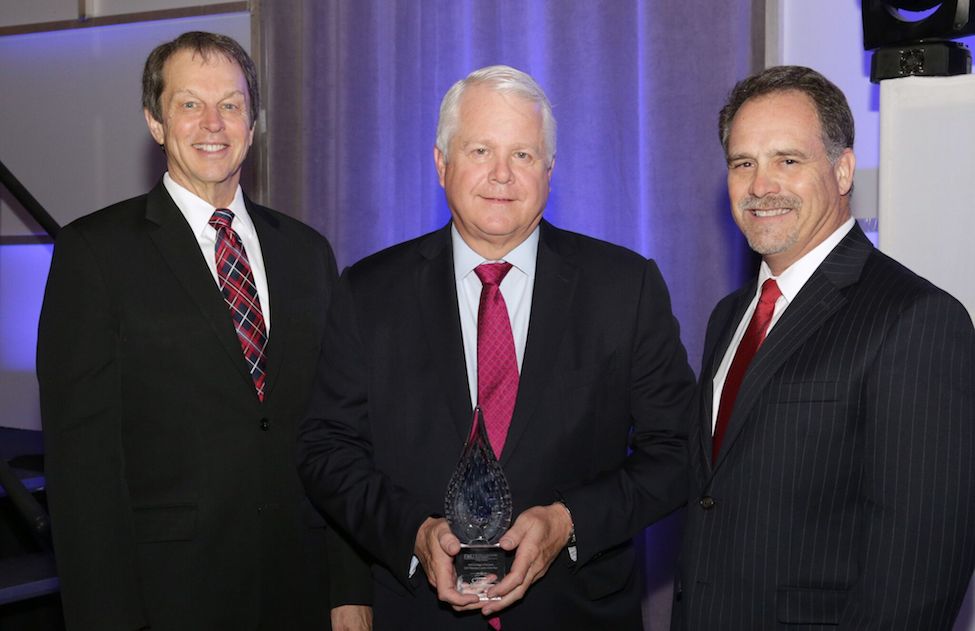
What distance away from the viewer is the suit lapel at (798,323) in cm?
183

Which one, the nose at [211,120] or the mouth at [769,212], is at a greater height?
the nose at [211,120]

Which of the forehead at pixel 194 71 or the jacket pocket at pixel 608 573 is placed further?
the forehead at pixel 194 71

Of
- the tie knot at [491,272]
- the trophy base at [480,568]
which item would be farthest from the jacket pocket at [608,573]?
the tie knot at [491,272]

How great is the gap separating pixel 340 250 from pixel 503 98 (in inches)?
103

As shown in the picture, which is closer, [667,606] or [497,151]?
[497,151]

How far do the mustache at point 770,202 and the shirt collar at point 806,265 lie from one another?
0.31 feet

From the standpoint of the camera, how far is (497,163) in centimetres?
211

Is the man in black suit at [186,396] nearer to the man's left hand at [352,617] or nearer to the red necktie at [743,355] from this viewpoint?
the man's left hand at [352,617]

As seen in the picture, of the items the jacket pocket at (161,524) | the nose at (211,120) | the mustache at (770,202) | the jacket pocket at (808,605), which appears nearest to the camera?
the jacket pocket at (808,605)

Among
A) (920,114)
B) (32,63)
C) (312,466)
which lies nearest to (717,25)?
(920,114)

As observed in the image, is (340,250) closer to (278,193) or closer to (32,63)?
(278,193)

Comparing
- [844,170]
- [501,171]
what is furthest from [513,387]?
[844,170]

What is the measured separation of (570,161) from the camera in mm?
4133

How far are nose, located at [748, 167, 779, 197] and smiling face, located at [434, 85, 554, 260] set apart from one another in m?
0.43
